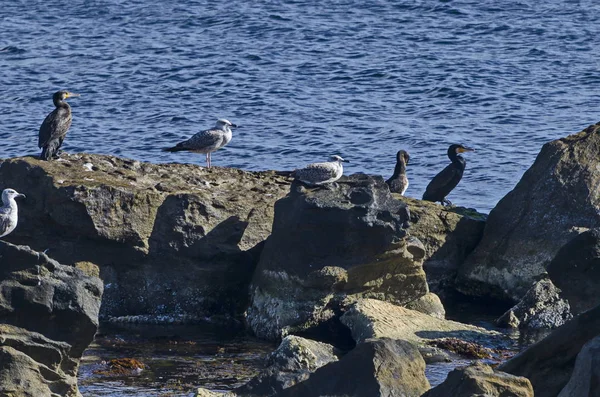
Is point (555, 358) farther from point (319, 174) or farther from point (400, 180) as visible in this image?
point (400, 180)

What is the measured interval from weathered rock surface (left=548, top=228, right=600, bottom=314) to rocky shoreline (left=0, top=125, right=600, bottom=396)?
2 cm

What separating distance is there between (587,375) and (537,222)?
7.39 metres

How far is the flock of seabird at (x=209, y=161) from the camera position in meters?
14.6

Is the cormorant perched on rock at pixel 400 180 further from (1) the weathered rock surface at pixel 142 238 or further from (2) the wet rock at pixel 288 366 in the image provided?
(2) the wet rock at pixel 288 366

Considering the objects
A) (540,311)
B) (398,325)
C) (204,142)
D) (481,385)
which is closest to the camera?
(481,385)

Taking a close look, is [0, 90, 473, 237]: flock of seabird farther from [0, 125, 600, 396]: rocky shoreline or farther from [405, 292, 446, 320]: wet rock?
[405, 292, 446, 320]: wet rock

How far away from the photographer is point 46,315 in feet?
38.2

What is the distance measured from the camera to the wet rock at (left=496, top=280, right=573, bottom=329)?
51.7 ft

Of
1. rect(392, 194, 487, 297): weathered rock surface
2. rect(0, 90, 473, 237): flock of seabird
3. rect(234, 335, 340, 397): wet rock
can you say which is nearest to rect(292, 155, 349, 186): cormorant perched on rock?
rect(0, 90, 473, 237): flock of seabird

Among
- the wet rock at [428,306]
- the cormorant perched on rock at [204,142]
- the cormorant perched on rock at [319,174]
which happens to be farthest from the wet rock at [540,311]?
the cormorant perched on rock at [204,142]

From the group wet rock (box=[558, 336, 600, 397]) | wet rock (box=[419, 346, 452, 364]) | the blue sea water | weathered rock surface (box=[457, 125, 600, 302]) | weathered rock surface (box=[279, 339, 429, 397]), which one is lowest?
the blue sea water

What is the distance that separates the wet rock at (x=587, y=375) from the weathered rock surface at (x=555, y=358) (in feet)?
3.87

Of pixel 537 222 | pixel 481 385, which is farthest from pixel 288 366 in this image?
pixel 537 222

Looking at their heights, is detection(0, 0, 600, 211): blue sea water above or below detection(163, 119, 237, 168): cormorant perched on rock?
below
